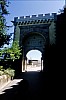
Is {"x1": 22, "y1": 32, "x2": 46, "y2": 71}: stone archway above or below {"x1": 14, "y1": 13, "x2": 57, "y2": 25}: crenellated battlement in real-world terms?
below

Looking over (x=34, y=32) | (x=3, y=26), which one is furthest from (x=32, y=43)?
(x=3, y=26)

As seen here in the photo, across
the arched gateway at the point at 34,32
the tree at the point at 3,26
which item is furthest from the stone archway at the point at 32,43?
the tree at the point at 3,26

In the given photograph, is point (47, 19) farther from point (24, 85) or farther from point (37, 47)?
point (24, 85)

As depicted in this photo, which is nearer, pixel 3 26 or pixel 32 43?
pixel 3 26

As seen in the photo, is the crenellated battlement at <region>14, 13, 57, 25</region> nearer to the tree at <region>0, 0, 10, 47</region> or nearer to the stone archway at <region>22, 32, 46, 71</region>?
the stone archway at <region>22, 32, 46, 71</region>

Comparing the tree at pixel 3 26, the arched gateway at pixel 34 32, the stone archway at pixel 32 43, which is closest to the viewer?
the tree at pixel 3 26

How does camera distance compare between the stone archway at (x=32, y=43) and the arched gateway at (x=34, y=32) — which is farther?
the stone archway at (x=32, y=43)

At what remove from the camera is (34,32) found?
28328 millimetres

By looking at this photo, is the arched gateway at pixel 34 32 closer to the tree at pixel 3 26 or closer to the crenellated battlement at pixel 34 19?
the crenellated battlement at pixel 34 19

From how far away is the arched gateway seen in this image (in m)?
27.9

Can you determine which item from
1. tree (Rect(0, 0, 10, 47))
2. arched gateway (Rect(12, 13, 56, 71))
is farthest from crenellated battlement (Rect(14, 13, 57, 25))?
tree (Rect(0, 0, 10, 47))

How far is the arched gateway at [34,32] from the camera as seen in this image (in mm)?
27922

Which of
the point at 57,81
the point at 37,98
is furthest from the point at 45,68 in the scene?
the point at 37,98

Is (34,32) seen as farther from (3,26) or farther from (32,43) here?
(3,26)
